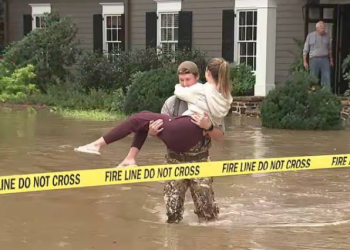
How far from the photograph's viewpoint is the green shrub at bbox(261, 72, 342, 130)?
1457 centimetres

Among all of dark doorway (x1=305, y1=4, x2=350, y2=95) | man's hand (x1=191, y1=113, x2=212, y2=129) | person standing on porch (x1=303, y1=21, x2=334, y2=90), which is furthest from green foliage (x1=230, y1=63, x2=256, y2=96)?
man's hand (x1=191, y1=113, x2=212, y2=129)

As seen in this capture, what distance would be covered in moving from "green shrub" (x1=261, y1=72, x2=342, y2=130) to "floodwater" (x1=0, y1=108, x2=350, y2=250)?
2.25 m

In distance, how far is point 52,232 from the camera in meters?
6.88

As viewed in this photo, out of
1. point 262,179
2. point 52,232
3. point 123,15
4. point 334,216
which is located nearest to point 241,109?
point 123,15

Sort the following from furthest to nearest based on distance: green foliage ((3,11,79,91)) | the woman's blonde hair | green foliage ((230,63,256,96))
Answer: green foliage ((3,11,79,91)), green foliage ((230,63,256,96)), the woman's blonde hair

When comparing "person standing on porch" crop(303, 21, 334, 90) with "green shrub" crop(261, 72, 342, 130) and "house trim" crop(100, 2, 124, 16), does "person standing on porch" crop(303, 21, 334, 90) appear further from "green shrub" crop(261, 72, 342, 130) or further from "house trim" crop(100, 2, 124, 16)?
"house trim" crop(100, 2, 124, 16)

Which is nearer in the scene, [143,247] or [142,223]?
[143,247]

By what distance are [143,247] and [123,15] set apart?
17.3 meters

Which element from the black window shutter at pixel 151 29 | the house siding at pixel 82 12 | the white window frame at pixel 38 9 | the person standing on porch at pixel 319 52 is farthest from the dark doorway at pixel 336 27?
the white window frame at pixel 38 9

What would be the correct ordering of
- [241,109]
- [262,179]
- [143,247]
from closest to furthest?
[143,247] → [262,179] → [241,109]

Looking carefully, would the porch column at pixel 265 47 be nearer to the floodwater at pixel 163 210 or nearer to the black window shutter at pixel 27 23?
the floodwater at pixel 163 210

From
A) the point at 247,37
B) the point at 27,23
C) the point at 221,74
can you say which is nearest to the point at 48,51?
the point at 27,23

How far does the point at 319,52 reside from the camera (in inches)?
653

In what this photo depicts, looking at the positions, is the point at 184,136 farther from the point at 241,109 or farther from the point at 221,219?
the point at 241,109
